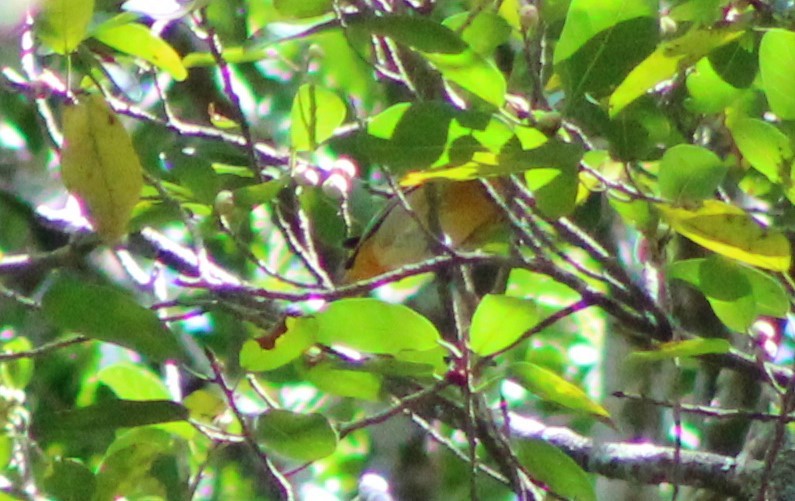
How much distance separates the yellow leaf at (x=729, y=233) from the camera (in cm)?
98

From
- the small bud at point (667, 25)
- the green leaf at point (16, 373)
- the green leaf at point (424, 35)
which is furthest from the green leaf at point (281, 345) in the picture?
the green leaf at point (16, 373)

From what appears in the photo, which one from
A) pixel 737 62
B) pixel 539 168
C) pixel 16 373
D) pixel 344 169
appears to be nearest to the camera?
pixel 539 168

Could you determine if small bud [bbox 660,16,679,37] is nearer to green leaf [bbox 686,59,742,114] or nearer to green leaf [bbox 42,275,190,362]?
green leaf [bbox 686,59,742,114]

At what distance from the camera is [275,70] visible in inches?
88.0

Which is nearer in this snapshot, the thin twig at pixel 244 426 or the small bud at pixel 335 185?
the thin twig at pixel 244 426

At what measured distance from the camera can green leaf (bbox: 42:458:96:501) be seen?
1.20 m

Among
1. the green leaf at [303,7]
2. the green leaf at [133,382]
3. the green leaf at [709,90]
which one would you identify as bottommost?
the green leaf at [133,382]

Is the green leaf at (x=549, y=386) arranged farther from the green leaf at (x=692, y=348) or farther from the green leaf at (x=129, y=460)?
the green leaf at (x=129, y=460)

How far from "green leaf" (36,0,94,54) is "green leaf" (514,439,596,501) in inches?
25.5

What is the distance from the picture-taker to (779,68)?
0.99 meters

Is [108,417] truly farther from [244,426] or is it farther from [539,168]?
[539,168]

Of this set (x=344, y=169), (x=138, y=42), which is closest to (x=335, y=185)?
(x=344, y=169)

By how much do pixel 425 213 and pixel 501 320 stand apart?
693 mm

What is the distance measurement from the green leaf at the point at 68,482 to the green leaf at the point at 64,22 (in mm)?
465
